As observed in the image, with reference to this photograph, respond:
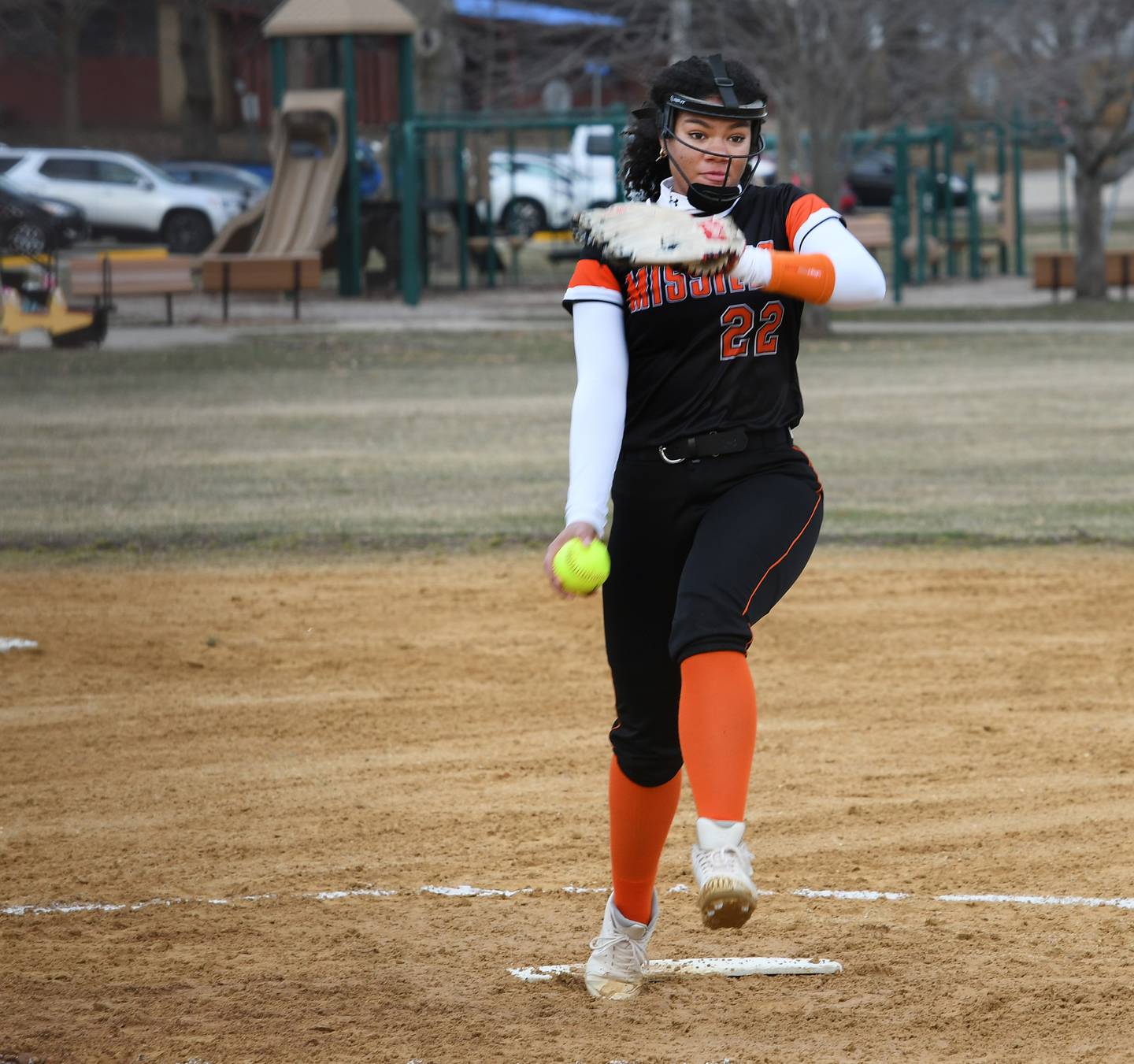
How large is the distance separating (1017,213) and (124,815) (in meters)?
30.3

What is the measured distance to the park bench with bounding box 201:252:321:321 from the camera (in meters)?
25.1

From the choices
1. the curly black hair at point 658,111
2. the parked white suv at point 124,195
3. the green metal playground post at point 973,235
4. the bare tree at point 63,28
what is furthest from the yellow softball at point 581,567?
A: the bare tree at point 63,28

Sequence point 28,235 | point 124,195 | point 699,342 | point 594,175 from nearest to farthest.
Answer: point 699,342 < point 28,235 < point 124,195 < point 594,175

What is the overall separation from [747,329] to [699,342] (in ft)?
0.33

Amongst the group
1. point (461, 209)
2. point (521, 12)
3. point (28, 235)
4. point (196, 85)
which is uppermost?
point (521, 12)

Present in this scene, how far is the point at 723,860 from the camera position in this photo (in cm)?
336

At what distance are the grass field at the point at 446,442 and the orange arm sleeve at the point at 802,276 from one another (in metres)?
6.80

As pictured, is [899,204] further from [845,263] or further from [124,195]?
[845,263]

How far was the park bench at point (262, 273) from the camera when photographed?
82.2ft

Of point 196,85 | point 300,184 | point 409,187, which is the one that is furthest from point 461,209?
point 196,85

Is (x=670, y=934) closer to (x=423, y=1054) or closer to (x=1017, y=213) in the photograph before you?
(x=423, y=1054)

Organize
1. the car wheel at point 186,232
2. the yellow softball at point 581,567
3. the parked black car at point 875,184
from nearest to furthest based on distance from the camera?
the yellow softball at point 581,567
the car wheel at point 186,232
the parked black car at point 875,184

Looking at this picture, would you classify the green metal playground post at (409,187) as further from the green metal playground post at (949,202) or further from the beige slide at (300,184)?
the green metal playground post at (949,202)

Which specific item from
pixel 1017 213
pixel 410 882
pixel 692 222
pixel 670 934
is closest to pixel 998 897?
pixel 670 934
